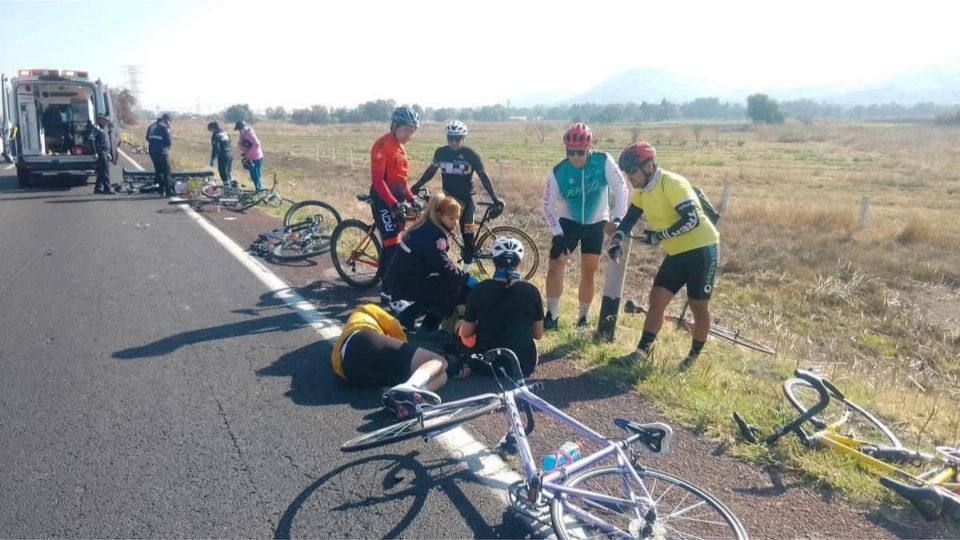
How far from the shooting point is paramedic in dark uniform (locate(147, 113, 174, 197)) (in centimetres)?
1569

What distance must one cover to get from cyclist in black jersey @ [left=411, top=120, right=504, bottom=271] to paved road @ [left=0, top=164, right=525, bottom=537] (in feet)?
7.20

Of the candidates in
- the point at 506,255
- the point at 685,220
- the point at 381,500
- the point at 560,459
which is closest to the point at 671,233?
the point at 685,220

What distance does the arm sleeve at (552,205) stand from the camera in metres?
6.35


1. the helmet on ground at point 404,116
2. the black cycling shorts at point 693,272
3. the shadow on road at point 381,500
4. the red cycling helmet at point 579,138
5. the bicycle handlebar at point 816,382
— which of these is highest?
the helmet on ground at point 404,116

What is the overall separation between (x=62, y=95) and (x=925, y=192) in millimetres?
30054

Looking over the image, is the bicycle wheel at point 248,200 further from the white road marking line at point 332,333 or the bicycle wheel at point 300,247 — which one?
the bicycle wheel at point 300,247

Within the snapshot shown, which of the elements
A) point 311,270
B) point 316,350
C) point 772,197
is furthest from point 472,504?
point 772,197

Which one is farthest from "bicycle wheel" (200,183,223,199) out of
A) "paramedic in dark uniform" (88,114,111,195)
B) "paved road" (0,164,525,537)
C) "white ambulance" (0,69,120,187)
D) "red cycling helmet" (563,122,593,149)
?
"red cycling helmet" (563,122,593,149)

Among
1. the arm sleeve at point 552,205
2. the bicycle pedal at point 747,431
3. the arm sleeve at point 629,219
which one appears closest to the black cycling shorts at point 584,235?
the arm sleeve at point 552,205

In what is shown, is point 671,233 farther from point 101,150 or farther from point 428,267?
point 101,150

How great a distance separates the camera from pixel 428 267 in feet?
18.1

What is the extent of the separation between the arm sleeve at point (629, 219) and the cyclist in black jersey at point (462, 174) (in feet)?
7.01

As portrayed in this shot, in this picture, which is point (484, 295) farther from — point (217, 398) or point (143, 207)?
point (143, 207)

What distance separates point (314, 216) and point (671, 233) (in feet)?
19.2
